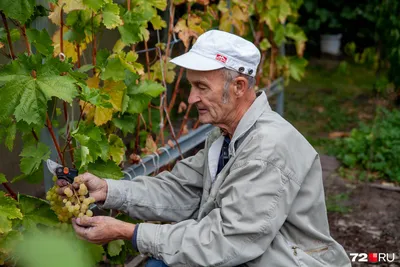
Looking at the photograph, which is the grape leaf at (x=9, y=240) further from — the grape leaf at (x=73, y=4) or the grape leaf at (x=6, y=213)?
the grape leaf at (x=73, y=4)

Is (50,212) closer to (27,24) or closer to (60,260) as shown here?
(27,24)

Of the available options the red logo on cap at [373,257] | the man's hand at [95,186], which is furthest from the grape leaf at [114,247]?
the red logo on cap at [373,257]

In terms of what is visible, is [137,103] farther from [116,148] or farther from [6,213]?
[6,213]

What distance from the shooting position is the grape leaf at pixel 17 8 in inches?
76.4

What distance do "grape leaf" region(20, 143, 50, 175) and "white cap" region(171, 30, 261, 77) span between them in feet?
2.00

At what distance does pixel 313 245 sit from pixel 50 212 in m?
1.02

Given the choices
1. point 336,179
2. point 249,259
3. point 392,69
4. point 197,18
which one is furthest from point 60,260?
point 392,69

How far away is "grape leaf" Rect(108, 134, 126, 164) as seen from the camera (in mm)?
2744

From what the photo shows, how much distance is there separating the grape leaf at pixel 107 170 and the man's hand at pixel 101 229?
335 mm

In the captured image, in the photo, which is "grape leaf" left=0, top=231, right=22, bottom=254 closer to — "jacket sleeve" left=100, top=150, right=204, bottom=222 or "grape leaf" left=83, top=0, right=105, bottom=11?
"jacket sleeve" left=100, top=150, right=204, bottom=222

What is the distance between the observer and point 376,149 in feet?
17.6

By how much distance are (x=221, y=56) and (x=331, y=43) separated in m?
7.48

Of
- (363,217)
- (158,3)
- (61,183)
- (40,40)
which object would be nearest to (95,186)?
(61,183)

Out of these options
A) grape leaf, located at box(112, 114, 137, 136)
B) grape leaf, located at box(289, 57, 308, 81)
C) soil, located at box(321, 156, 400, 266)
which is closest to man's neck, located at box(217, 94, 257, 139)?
grape leaf, located at box(112, 114, 137, 136)
